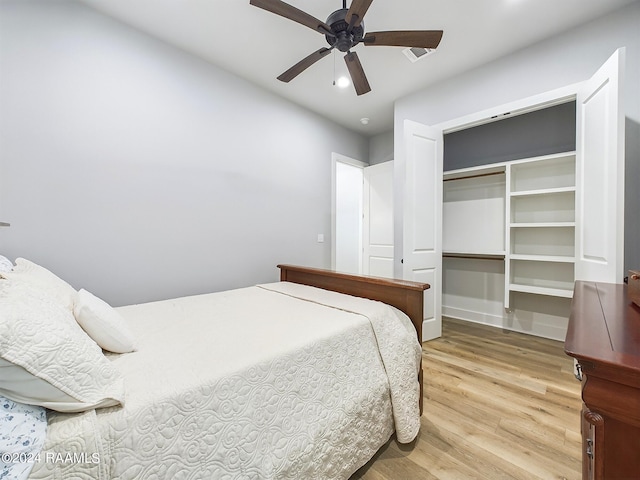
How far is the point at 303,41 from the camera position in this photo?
2.39m

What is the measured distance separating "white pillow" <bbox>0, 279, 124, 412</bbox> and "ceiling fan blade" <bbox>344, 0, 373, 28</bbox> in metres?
1.92

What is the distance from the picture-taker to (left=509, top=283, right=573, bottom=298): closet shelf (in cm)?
275

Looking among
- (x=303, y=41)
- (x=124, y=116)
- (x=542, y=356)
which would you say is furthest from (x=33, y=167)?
(x=542, y=356)

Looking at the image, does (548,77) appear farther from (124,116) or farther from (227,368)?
(124,116)

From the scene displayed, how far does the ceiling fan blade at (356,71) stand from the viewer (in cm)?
190

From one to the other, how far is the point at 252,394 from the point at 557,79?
11.1 feet

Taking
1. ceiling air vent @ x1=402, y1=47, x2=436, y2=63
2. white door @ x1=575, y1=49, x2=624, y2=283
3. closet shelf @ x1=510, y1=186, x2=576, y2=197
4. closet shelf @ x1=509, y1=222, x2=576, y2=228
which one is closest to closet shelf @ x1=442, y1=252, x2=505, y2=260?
closet shelf @ x1=509, y1=222, x2=576, y2=228

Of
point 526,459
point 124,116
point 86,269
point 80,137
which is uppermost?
point 124,116

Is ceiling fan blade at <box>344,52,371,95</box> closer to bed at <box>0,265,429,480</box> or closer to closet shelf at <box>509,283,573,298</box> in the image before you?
bed at <box>0,265,429,480</box>

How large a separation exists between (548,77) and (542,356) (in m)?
2.59

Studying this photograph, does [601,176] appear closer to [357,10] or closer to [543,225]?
[543,225]

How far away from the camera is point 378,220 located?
4281 mm

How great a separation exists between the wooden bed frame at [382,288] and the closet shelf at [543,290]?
2.08 meters

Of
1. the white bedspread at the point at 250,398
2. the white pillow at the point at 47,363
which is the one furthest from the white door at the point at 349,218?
the white pillow at the point at 47,363
